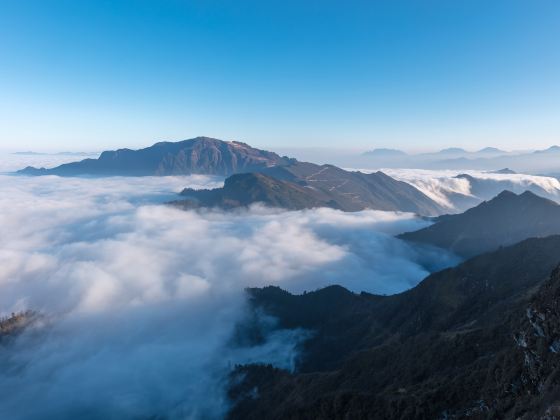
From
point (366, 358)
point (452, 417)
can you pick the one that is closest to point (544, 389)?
point (452, 417)

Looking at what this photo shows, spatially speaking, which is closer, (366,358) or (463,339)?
(463,339)

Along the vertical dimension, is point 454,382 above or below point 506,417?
below

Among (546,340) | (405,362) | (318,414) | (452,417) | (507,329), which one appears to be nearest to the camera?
(546,340)

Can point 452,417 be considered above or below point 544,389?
below

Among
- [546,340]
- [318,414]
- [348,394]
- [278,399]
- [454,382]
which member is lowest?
[278,399]

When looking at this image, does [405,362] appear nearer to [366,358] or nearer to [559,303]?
[366,358]

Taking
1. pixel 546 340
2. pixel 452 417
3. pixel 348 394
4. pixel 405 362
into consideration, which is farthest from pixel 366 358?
pixel 546 340

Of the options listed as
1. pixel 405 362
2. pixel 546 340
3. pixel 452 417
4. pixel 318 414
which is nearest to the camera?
pixel 546 340

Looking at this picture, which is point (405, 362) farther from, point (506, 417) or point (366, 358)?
point (506, 417)

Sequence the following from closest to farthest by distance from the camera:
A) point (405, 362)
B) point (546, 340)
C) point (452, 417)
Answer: point (546, 340) < point (452, 417) < point (405, 362)
